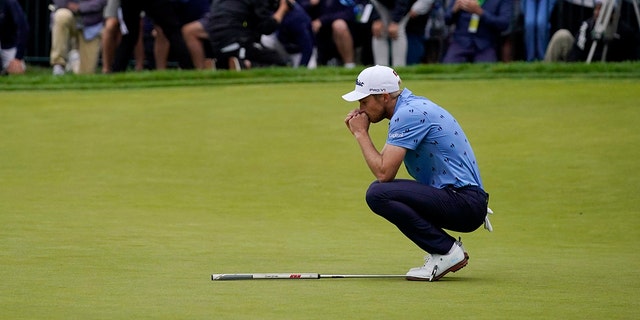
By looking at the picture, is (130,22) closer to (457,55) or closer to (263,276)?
(457,55)

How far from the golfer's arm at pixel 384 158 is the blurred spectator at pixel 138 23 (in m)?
11.9

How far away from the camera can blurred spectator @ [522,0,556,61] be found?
21.9 meters

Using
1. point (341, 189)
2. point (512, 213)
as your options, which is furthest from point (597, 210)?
point (341, 189)

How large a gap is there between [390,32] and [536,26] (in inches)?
82.1

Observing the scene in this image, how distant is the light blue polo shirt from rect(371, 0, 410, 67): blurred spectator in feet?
40.2

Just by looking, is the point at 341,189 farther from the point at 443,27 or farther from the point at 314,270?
the point at 443,27

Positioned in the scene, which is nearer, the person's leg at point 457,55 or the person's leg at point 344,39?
the person's leg at point 457,55

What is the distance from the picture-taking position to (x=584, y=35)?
21.4 m

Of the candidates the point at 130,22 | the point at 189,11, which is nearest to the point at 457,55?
the point at 189,11

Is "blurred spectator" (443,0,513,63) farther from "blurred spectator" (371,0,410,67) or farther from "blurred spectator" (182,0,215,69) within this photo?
"blurred spectator" (182,0,215,69)

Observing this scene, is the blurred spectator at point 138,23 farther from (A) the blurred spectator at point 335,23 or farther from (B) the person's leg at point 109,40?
(A) the blurred spectator at point 335,23

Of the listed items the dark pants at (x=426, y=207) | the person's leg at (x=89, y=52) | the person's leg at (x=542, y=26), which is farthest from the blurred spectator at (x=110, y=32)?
the dark pants at (x=426, y=207)

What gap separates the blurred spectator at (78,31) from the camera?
23.0 metres

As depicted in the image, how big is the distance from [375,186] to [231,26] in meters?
11.5
